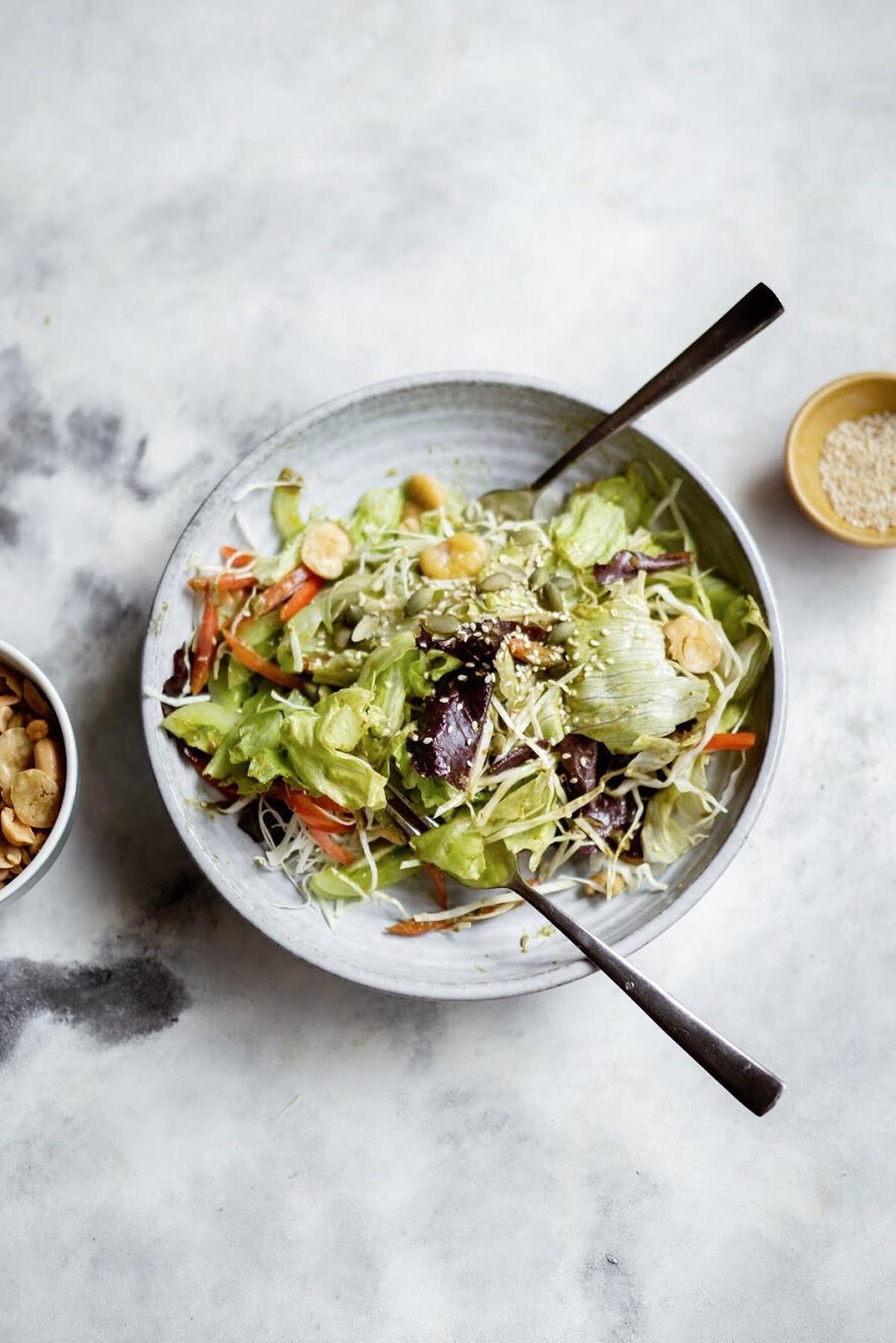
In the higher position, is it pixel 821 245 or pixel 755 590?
pixel 821 245

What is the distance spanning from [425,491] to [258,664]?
0.72 m

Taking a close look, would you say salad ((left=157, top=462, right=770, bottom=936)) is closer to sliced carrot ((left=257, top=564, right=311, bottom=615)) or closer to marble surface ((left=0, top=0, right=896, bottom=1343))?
sliced carrot ((left=257, top=564, right=311, bottom=615))

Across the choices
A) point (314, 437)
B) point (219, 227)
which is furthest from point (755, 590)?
point (219, 227)

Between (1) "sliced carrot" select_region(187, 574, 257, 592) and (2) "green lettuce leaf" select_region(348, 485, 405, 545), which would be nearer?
(1) "sliced carrot" select_region(187, 574, 257, 592)

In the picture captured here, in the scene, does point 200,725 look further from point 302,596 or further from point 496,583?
point 496,583

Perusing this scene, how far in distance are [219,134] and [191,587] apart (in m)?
1.59

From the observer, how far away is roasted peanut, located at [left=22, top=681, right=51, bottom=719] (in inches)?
127

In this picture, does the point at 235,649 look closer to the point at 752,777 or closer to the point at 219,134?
the point at 752,777

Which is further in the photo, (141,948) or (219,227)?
(219,227)

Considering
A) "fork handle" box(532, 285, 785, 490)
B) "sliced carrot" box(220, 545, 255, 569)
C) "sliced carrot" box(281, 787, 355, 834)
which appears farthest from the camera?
"sliced carrot" box(220, 545, 255, 569)

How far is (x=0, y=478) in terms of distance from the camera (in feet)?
11.9

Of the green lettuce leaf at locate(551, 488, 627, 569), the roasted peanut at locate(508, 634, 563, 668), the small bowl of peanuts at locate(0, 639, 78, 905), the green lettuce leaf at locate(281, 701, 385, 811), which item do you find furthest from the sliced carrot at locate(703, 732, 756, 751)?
the small bowl of peanuts at locate(0, 639, 78, 905)

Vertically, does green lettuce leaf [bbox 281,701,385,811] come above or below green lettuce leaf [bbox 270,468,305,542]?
below

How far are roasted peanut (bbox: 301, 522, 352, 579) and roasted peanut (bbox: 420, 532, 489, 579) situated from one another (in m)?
0.24
